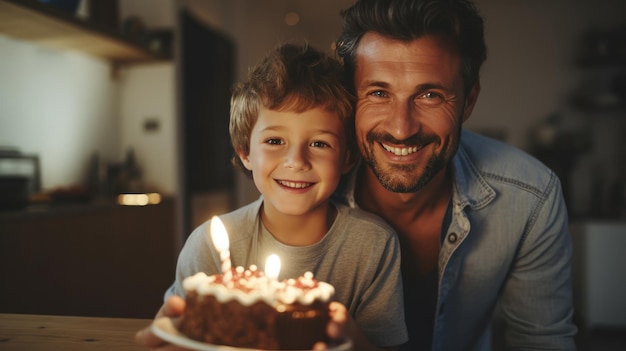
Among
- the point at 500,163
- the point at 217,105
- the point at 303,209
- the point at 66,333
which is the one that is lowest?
the point at 66,333

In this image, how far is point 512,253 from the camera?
1.61 meters

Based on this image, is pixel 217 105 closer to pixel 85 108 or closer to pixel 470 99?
pixel 85 108

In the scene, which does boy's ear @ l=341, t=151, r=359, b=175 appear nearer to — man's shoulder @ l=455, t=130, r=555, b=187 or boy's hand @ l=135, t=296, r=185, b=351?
man's shoulder @ l=455, t=130, r=555, b=187

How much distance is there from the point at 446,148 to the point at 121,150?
11.7 feet

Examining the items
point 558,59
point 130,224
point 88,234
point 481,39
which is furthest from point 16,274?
point 558,59

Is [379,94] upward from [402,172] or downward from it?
upward

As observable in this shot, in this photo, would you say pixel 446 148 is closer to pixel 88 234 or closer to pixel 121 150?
pixel 88 234

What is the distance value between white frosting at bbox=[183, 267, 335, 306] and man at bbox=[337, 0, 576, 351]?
2.26 ft

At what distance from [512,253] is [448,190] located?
0.29 m

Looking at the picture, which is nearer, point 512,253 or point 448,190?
point 512,253

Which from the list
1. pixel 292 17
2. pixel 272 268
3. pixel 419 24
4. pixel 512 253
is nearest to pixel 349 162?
pixel 419 24

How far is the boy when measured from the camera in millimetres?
1268

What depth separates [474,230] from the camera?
160 cm

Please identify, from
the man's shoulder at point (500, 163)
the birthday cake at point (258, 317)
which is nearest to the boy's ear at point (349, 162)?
the man's shoulder at point (500, 163)
